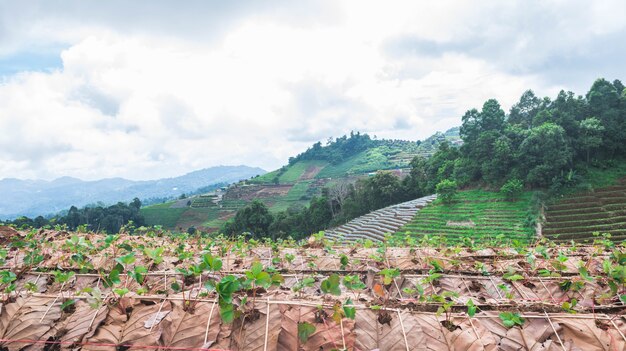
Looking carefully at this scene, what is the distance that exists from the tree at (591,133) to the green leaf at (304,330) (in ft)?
113

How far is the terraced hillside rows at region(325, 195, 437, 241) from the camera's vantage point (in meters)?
31.4

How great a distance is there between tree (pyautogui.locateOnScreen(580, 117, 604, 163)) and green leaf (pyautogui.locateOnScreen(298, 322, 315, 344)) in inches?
1359

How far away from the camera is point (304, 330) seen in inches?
74.4

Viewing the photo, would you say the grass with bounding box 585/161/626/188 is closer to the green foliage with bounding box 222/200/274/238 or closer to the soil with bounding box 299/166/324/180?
the green foliage with bounding box 222/200/274/238

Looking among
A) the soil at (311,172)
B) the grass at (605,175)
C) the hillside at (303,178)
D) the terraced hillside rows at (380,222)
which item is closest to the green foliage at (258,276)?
the terraced hillside rows at (380,222)

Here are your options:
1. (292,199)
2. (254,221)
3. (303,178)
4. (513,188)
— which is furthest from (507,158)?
(303,178)

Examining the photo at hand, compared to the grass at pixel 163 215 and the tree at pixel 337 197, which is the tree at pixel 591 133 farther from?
the grass at pixel 163 215

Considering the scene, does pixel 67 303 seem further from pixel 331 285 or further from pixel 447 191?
pixel 447 191

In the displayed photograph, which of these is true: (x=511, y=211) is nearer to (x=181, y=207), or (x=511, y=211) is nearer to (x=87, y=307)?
(x=87, y=307)

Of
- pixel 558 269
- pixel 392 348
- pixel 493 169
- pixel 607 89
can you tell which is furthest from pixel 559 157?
pixel 392 348

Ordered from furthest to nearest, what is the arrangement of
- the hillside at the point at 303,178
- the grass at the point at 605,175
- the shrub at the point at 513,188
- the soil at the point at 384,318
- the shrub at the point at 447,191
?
the hillside at the point at 303,178, the shrub at the point at 447,191, the shrub at the point at 513,188, the grass at the point at 605,175, the soil at the point at 384,318

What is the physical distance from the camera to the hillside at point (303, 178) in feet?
223

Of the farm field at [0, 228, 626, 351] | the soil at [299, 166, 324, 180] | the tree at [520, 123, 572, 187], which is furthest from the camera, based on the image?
the soil at [299, 166, 324, 180]

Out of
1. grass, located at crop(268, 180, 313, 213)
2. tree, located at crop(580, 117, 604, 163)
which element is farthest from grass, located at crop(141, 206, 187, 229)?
tree, located at crop(580, 117, 604, 163)
